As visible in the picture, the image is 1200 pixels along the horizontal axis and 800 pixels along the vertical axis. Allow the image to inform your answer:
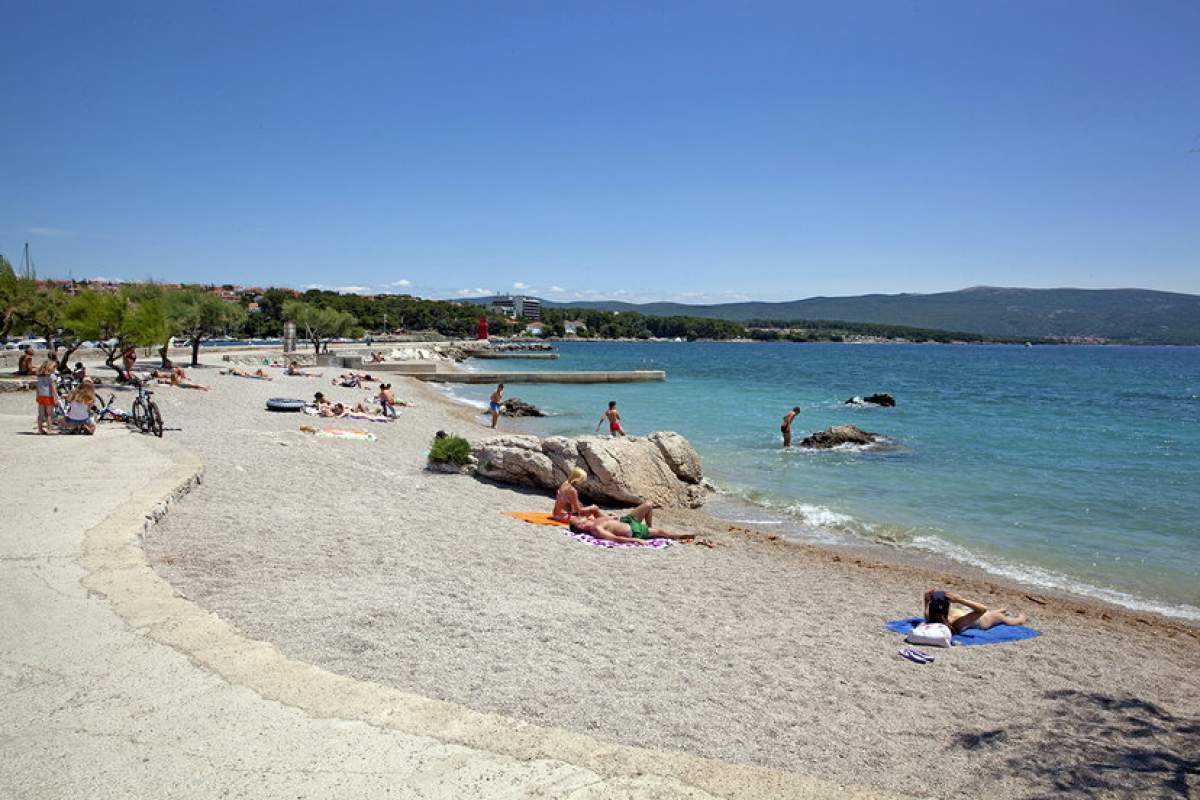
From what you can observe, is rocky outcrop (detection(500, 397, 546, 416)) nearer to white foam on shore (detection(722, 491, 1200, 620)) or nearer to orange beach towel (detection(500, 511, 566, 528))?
white foam on shore (detection(722, 491, 1200, 620))

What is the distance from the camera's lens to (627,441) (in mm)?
14117

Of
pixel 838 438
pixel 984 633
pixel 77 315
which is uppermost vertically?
pixel 77 315

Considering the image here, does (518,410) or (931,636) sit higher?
(931,636)

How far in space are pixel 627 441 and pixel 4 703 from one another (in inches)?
419

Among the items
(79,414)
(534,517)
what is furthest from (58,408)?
(534,517)

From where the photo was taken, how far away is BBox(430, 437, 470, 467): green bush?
14.6 m

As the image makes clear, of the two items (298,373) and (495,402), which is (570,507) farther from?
(298,373)

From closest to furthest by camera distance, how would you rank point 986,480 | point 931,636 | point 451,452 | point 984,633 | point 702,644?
point 702,644 → point 931,636 → point 984,633 → point 451,452 → point 986,480

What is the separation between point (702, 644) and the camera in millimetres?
6844

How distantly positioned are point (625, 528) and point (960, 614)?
14.4 ft

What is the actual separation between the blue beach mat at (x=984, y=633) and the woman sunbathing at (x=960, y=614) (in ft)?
0.18

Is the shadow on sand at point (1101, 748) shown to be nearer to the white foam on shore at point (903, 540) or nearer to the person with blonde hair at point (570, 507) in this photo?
the white foam on shore at point (903, 540)

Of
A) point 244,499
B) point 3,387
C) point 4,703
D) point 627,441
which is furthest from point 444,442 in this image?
point 3,387

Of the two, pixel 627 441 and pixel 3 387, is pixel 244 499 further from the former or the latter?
pixel 3 387
